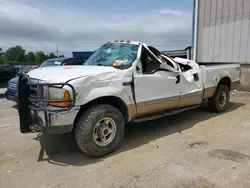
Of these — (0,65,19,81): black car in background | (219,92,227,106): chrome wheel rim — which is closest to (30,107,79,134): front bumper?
(219,92,227,106): chrome wheel rim

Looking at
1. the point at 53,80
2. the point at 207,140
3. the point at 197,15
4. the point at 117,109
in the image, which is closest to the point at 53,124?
the point at 53,80

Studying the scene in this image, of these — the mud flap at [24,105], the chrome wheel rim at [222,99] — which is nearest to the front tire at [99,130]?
the mud flap at [24,105]

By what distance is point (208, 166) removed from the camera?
3627mm

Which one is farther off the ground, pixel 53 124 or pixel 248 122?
pixel 53 124

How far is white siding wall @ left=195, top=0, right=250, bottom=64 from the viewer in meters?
10.9

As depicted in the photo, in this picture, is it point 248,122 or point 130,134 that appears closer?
point 130,134

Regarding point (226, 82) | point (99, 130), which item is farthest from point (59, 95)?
point (226, 82)

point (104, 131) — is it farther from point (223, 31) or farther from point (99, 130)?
point (223, 31)

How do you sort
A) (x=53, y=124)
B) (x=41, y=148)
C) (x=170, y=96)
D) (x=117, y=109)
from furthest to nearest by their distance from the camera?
1. (x=170, y=96)
2. (x=41, y=148)
3. (x=117, y=109)
4. (x=53, y=124)

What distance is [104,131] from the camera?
4055 mm

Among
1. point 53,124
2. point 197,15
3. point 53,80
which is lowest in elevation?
point 53,124

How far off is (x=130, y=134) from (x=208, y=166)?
6.34 ft

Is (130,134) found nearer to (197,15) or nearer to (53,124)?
(53,124)

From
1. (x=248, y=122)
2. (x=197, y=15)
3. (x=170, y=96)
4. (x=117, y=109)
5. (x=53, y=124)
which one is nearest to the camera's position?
(x=53, y=124)
